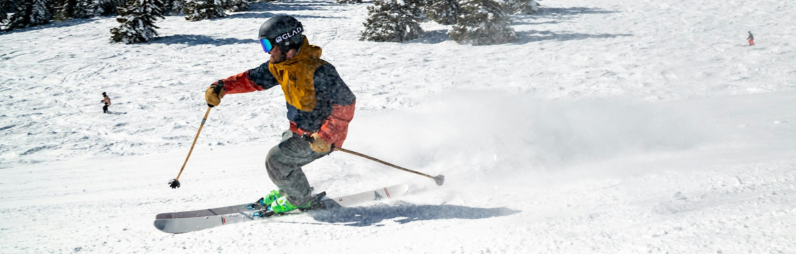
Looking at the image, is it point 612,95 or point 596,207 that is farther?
point 612,95

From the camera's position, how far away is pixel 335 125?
363cm

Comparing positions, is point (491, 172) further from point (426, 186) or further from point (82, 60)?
point (82, 60)

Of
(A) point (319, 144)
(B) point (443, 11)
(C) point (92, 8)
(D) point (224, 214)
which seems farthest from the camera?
(C) point (92, 8)

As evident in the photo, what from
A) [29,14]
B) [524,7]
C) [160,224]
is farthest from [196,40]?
[160,224]

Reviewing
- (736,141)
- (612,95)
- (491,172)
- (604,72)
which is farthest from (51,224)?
(604,72)

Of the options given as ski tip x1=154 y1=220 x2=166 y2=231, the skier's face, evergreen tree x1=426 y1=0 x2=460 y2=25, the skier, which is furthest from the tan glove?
evergreen tree x1=426 y1=0 x2=460 y2=25

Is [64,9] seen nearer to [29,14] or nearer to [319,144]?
[29,14]

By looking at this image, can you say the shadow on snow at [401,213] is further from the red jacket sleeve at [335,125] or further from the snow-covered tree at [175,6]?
the snow-covered tree at [175,6]

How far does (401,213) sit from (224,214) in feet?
5.66

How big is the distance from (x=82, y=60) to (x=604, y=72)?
61.8ft

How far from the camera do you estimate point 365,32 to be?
19641mm

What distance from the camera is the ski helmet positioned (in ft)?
11.5

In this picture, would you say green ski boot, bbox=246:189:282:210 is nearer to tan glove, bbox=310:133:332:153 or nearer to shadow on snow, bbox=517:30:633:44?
tan glove, bbox=310:133:332:153

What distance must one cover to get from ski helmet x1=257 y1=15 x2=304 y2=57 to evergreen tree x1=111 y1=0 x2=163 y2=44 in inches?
779
